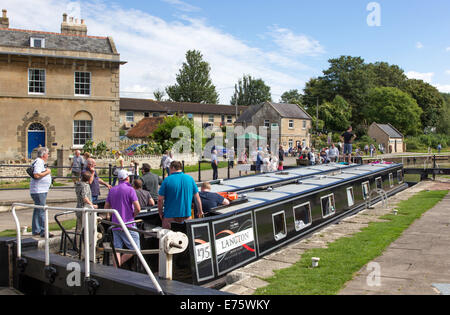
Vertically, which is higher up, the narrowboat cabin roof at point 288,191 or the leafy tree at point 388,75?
the leafy tree at point 388,75

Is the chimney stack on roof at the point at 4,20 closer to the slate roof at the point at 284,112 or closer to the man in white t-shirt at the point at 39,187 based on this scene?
the man in white t-shirt at the point at 39,187

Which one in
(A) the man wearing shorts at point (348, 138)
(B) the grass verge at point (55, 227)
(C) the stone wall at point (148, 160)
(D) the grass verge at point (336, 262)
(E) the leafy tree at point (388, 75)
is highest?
(E) the leafy tree at point (388, 75)

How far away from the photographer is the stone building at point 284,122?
52188 millimetres

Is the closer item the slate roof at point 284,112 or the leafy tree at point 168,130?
the leafy tree at point 168,130

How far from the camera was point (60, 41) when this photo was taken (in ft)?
91.1

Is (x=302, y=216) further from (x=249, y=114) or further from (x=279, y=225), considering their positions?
(x=249, y=114)

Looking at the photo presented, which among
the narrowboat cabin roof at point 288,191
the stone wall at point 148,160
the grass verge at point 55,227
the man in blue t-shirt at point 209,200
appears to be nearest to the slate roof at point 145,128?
the stone wall at point 148,160

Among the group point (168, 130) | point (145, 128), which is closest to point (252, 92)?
point (145, 128)

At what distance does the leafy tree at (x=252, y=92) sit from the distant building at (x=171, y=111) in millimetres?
23190

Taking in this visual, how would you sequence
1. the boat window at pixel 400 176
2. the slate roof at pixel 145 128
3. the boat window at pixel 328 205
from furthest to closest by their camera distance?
the slate roof at pixel 145 128
the boat window at pixel 400 176
the boat window at pixel 328 205

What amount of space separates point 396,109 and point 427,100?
14140mm

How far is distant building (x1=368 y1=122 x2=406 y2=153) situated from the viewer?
61.0m
